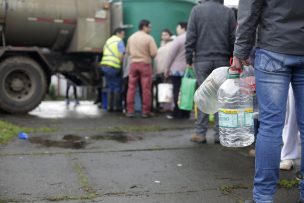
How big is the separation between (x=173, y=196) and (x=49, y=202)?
976 millimetres

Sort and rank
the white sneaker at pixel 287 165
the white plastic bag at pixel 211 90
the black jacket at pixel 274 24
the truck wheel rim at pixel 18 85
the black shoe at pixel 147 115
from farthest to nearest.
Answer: the black shoe at pixel 147 115
the truck wheel rim at pixel 18 85
the white sneaker at pixel 287 165
the white plastic bag at pixel 211 90
the black jacket at pixel 274 24

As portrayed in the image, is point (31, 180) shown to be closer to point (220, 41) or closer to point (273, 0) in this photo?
point (273, 0)

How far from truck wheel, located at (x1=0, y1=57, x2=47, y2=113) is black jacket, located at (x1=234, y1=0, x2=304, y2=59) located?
6.77 metres

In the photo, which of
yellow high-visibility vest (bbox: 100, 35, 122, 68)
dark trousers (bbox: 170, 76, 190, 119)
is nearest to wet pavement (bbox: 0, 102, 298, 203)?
dark trousers (bbox: 170, 76, 190, 119)

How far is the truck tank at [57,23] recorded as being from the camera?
9.27 meters

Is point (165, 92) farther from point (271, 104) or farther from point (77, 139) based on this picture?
point (271, 104)

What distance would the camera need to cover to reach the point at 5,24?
9258mm

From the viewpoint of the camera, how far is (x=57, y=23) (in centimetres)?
963

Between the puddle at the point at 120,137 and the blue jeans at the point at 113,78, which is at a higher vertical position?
the blue jeans at the point at 113,78

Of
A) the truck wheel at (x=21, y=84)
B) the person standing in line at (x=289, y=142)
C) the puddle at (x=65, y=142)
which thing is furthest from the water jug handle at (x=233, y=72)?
the truck wheel at (x=21, y=84)

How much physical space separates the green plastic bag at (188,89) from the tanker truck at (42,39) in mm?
3564

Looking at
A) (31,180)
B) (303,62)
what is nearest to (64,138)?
(31,180)

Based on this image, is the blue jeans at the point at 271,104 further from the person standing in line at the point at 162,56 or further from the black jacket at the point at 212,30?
the person standing in line at the point at 162,56

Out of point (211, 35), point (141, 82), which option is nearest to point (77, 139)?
point (211, 35)
